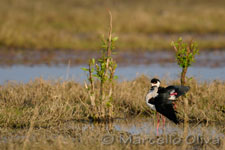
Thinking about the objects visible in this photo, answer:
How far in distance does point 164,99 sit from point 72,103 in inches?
78.1

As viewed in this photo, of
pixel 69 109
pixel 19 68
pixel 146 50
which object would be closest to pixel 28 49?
pixel 19 68

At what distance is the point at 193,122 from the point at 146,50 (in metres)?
9.73

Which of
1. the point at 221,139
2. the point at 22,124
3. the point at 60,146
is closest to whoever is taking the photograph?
the point at 60,146

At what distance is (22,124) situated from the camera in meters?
7.65

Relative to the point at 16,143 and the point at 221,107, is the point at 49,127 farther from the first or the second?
the point at 221,107

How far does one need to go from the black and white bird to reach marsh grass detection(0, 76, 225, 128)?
808mm

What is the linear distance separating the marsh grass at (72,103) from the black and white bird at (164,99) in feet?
2.65

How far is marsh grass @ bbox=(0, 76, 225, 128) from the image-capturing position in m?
7.80

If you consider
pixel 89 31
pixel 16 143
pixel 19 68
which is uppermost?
pixel 89 31

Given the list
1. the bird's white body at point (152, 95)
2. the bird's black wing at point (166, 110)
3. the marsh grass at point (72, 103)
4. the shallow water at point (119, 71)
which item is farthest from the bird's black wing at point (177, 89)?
the shallow water at point (119, 71)

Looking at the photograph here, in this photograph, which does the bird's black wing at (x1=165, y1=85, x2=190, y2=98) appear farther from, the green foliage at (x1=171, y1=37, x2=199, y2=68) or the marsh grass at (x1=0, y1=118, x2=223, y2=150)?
the green foliage at (x1=171, y1=37, x2=199, y2=68)

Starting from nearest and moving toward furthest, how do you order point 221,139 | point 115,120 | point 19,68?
point 221,139 < point 115,120 < point 19,68

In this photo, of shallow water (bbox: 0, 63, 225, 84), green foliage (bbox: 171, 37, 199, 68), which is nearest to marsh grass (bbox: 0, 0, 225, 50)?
shallow water (bbox: 0, 63, 225, 84)

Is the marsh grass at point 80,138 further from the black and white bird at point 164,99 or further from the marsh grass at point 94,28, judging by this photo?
the marsh grass at point 94,28
